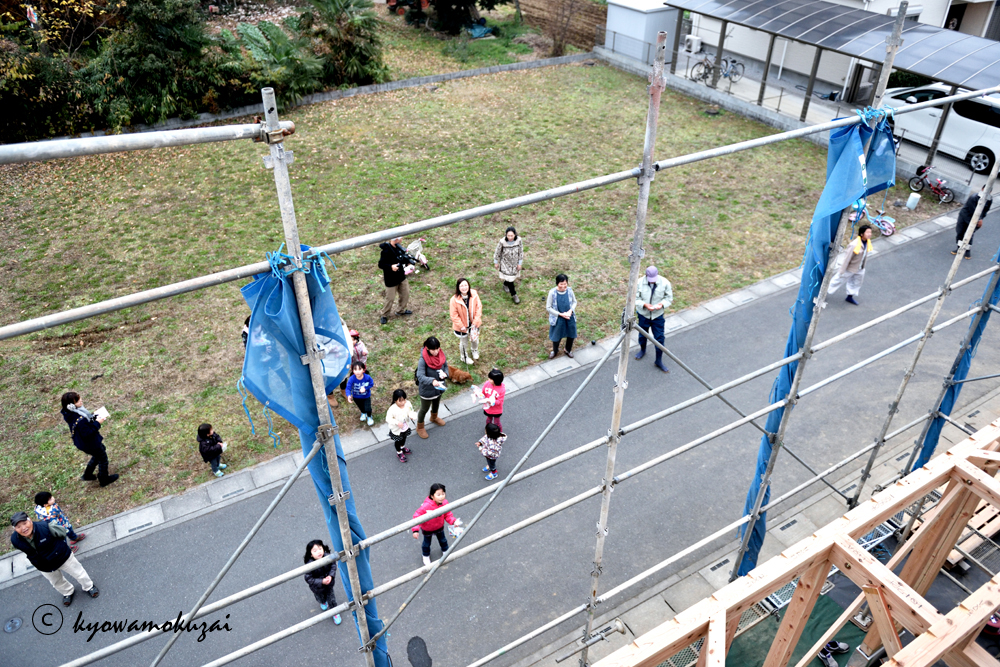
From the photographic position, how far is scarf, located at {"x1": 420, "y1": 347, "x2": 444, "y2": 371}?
8.46 m

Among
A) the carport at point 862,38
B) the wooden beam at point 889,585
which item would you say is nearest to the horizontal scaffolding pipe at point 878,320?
the wooden beam at point 889,585

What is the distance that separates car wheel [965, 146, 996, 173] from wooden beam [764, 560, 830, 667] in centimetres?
1331

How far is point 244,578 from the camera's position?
23.7 feet

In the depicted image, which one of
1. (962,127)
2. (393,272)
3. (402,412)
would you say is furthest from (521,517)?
(962,127)

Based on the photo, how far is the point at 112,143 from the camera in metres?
2.89

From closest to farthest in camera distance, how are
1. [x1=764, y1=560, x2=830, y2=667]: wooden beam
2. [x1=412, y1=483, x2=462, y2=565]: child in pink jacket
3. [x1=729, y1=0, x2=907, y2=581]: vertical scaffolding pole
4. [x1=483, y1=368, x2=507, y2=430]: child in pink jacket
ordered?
[x1=729, y1=0, x2=907, y2=581]: vertical scaffolding pole → [x1=764, y1=560, x2=830, y2=667]: wooden beam → [x1=412, y1=483, x2=462, y2=565]: child in pink jacket → [x1=483, y1=368, x2=507, y2=430]: child in pink jacket

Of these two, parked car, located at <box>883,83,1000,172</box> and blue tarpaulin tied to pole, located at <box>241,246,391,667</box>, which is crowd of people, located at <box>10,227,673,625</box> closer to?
blue tarpaulin tied to pole, located at <box>241,246,391,667</box>

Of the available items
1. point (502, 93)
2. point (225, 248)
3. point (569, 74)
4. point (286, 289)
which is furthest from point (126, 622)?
point (569, 74)

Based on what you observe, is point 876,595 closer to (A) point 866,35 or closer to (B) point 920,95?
A: (B) point 920,95

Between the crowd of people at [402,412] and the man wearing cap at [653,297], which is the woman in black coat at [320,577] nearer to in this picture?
the crowd of people at [402,412]

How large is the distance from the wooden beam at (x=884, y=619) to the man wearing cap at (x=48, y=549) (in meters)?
6.91

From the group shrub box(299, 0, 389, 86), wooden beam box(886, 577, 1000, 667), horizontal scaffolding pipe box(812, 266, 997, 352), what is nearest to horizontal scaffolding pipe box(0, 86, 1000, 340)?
horizontal scaffolding pipe box(812, 266, 997, 352)

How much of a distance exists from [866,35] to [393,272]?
42.7 feet

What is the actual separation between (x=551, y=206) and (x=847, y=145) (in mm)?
9075
